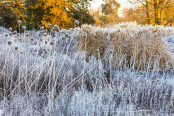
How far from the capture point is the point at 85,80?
2.85 meters

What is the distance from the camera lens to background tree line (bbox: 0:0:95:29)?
13305 mm

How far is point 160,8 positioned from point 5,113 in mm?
12301

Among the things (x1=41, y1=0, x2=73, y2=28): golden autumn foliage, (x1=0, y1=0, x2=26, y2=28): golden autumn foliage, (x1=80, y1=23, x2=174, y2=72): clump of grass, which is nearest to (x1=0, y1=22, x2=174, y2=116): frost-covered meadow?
(x1=80, y1=23, x2=174, y2=72): clump of grass

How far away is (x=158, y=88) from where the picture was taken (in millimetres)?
2412

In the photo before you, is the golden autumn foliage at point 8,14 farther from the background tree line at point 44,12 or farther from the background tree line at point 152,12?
the background tree line at point 152,12

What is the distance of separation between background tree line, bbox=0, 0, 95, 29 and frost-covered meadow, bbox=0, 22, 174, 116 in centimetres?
939

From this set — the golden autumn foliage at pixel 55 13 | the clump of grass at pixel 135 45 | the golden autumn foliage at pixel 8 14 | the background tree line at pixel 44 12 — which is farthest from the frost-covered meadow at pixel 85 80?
the golden autumn foliage at pixel 8 14

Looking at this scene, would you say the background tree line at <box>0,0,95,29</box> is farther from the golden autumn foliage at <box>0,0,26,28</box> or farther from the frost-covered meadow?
the frost-covered meadow

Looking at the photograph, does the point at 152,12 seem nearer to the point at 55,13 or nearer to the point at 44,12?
the point at 55,13

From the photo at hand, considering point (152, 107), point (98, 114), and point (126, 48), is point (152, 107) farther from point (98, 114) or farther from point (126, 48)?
point (126, 48)

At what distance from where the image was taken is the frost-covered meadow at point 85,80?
191 centimetres

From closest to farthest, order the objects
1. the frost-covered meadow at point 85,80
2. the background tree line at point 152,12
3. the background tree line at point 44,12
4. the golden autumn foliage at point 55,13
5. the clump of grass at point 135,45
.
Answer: the frost-covered meadow at point 85,80 < the clump of grass at point 135,45 < the background tree line at point 152,12 < the golden autumn foliage at point 55,13 < the background tree line at point 44,12

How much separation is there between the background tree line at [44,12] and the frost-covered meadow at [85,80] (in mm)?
9391

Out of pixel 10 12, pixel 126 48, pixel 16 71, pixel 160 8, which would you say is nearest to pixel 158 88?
pixel 126 48
